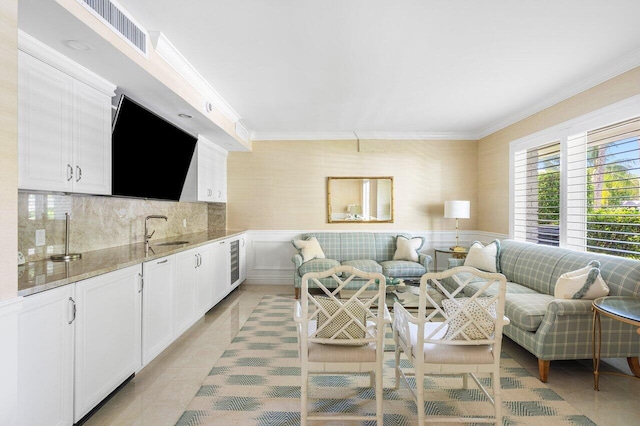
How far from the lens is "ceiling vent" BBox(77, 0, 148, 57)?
6.12 ft

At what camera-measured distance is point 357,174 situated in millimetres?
5551

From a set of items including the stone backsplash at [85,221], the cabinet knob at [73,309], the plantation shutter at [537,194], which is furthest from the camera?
the plantation shutter at [537,194]

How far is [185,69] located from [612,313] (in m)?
3.80

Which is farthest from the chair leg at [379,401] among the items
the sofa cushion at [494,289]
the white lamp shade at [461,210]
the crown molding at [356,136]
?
the crown molding at [356,136]

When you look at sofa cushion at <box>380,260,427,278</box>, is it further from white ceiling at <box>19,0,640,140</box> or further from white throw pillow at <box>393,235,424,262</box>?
white ceiling at <box>19,0,640,140</box>

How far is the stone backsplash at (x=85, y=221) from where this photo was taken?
2143mm

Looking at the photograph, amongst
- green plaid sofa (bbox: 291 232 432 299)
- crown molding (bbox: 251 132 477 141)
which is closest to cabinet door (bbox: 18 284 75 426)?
green plaid sofa (bbox: 291 232 432 299)

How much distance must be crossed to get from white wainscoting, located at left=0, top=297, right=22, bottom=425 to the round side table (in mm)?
3237

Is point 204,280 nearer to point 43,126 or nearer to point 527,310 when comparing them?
point 43,126

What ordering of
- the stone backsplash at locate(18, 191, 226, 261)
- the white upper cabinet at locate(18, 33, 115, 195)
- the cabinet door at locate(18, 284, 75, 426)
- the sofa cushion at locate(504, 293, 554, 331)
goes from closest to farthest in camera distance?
the cabinet door at locate(18, 284, 75, 426)
the white upper cabinet at locate(18, 33, 115, 195)
the stone backsplash at locate(18, 191, 226, 261)
the sofa cushion at locate(504, 293, 554, 331)

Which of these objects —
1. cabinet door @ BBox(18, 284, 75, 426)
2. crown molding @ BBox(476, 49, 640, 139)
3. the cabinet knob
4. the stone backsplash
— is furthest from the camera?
crown molding @ BBox(476, 49, 640, 139)

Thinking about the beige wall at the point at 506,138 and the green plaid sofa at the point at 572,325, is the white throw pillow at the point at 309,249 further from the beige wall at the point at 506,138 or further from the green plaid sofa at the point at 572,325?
the beige wall at the point at 506,138

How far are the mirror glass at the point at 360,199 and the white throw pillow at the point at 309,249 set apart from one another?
2.30ft

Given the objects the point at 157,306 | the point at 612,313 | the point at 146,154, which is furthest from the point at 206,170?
the point at 612,313
